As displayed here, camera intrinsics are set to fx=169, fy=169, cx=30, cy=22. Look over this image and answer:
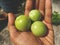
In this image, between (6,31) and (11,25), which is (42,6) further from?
(6,31)

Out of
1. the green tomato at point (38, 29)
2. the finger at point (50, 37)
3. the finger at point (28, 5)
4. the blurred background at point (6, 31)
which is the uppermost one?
the finger at point (28, 5)

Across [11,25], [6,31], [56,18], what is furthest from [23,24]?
[56,18]

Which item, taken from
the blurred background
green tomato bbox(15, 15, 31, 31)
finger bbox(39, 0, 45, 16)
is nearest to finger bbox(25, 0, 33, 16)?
finger bbox(39, 0, 45, 16)

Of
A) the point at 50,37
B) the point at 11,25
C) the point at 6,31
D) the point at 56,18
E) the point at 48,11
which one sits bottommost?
the point at 6,31

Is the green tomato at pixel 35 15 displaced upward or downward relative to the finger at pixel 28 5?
downward

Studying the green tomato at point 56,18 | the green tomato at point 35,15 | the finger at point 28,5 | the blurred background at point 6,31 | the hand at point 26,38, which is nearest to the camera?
the hand at point 26,38

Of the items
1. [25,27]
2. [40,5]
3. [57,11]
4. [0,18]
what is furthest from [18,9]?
[25,27]

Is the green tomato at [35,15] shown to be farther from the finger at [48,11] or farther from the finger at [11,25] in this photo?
the finger at [11,25]

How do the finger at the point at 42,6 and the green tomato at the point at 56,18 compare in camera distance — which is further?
the green tomato at the point at 56,18

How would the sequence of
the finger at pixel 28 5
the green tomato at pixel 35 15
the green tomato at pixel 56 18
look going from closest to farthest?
the green tomato at pixel 35 15 < the finger at pixel 28 5 < the green tomato at pixel 56 18

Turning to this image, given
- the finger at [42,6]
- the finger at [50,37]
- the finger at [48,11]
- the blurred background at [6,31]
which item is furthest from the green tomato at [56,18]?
the finger at [50,37]

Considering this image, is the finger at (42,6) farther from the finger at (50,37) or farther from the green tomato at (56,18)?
the green tomato at (56,18)

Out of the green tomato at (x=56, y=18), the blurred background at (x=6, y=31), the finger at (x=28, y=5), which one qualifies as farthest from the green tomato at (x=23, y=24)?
the green tomato at (x=56, y=18)
